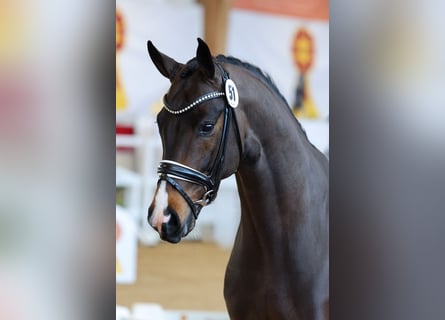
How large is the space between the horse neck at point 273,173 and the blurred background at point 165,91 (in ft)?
0.33

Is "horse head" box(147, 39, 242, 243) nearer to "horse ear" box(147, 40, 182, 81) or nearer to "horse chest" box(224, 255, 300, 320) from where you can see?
"horse ear" box(147, 40, 182, 81)

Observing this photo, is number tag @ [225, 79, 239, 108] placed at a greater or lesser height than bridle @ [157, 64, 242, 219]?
greater

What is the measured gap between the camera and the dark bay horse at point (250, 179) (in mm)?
769

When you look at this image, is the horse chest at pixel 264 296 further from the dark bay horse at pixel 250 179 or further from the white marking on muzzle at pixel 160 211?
the white marking on muzzle at pixel 160 211

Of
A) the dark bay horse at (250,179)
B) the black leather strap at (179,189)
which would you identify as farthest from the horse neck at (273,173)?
the black leather strap at (179,189)

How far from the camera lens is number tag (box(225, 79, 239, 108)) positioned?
79cm

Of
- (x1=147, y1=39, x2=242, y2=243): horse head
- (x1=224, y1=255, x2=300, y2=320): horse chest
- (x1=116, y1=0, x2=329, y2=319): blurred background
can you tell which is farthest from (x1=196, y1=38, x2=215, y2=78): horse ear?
(x1=224, y1=255, x2=300, y2=320): horse chest

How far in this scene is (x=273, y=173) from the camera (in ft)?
2.82
